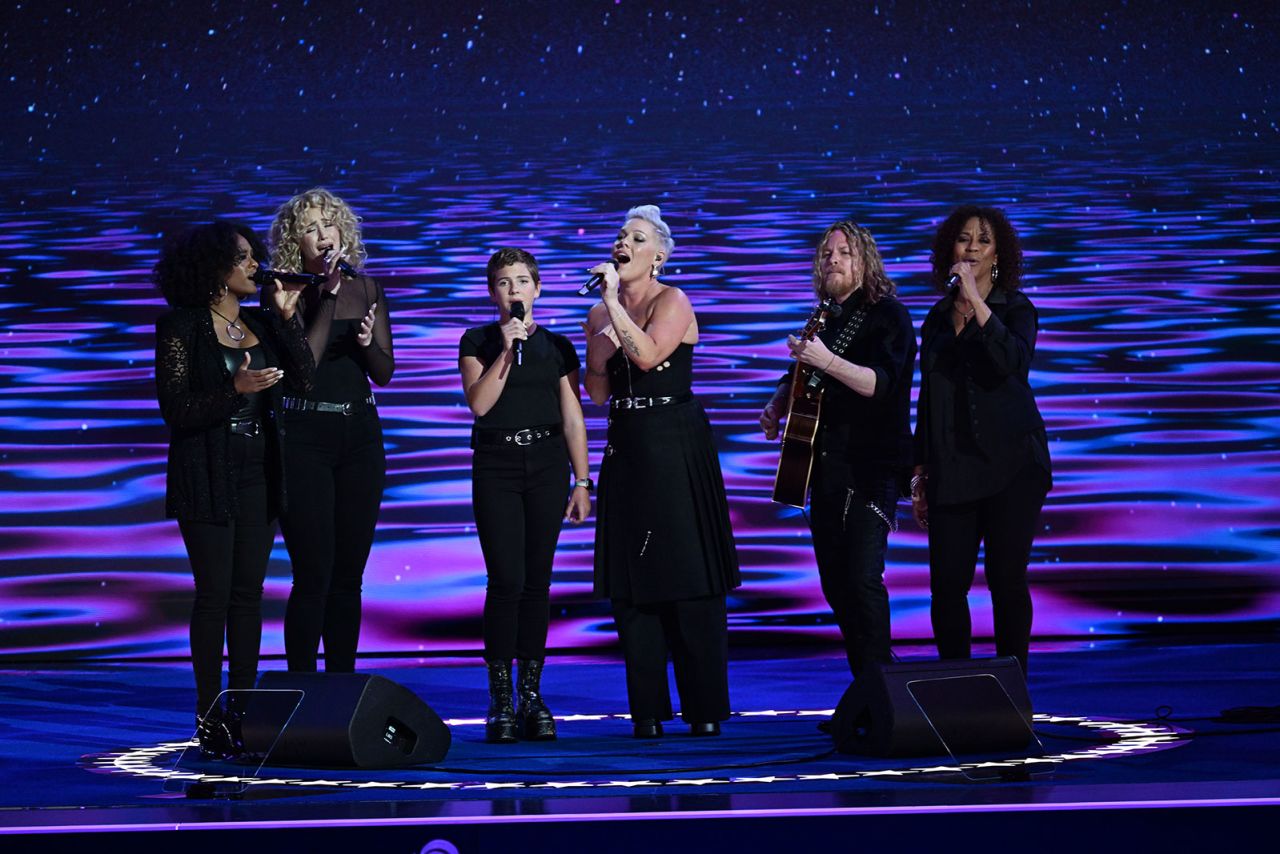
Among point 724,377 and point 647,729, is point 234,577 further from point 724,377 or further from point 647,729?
point 724,377

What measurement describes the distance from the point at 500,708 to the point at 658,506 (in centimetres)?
64

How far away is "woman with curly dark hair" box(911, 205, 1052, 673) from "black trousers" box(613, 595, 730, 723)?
0.56m

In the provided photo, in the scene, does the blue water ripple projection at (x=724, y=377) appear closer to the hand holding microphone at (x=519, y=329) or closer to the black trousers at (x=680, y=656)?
the black trousers at (x=680, y=656)

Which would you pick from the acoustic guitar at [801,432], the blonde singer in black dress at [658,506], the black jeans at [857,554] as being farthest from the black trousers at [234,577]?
the black jeans at [857,554]

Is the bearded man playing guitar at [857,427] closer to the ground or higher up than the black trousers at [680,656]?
higher up

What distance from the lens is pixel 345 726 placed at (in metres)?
3.36

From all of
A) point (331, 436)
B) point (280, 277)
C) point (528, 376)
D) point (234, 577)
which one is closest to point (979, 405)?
point (528, 376)

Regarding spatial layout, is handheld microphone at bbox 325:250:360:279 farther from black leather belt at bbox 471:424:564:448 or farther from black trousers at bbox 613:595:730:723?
black trousers at bbox 613:595:730:723

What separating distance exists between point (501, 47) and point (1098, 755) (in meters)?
3.95

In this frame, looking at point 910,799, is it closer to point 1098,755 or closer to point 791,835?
point 791,835

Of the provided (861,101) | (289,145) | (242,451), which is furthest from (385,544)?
(861,101)

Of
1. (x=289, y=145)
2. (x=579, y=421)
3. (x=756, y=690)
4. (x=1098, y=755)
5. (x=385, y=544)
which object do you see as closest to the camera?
(x=1098, y=755)

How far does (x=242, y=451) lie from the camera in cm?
385

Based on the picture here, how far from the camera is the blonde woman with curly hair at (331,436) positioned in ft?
13.2
